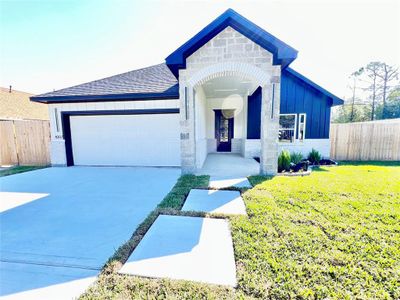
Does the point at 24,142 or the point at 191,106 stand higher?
the point at 191,106

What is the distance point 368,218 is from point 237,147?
29.7ft

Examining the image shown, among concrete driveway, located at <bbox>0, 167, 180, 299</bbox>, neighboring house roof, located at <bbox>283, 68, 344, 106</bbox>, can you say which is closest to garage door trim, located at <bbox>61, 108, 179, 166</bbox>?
concrete driveway, located at <bbox>0, 167, 180, 299</bbox>

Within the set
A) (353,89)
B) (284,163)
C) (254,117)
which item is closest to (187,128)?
(284,163)

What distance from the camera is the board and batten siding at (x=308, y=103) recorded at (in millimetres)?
9273

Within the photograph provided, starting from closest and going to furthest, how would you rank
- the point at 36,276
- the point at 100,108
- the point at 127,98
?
the point at 36,276
the point at 127,98
the point at 100,108

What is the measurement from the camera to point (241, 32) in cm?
577

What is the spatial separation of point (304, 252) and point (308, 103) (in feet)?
29.3

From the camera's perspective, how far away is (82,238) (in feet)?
9.46

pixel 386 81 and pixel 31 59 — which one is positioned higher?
pixel 386 81

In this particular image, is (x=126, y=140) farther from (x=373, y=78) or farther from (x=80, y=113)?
(x=373, y=78)

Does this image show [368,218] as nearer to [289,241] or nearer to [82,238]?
[289,241]

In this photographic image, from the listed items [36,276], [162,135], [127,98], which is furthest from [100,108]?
[36,276]

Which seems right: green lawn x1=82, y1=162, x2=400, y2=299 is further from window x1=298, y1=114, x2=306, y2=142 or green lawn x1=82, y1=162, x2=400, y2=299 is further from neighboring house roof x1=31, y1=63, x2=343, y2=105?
window x1=298, y1=114, x2=306, y2=142

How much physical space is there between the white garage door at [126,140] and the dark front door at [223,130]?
5.33m
